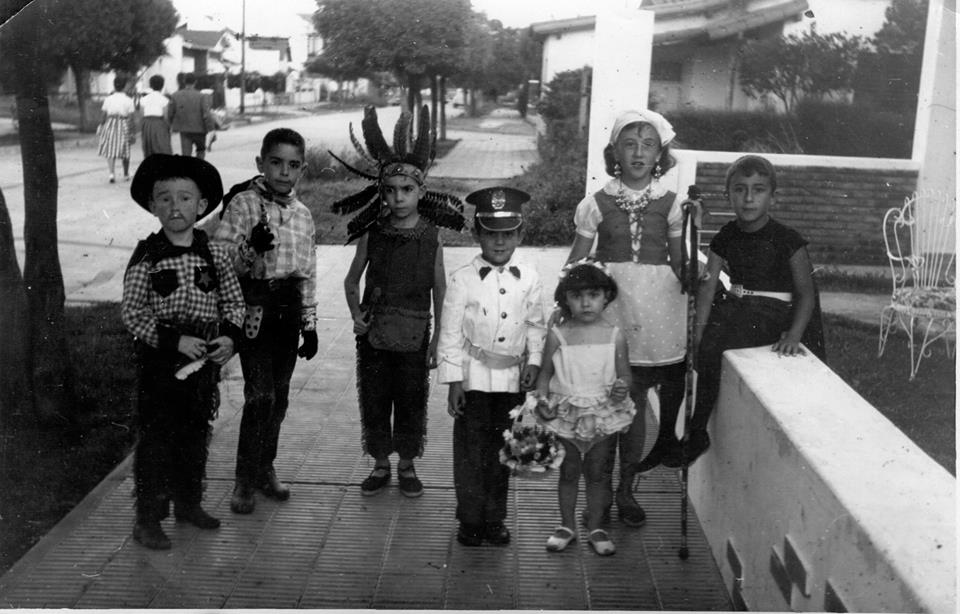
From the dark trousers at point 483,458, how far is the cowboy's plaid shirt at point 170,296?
100 cm

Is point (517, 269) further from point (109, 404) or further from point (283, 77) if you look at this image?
point (109, 404)

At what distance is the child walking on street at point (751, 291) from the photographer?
349cm

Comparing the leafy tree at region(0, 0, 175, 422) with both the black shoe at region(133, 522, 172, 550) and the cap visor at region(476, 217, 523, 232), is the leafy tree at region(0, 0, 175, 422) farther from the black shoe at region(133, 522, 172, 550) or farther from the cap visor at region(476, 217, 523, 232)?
the cap visor at region(476, 217, 523, 232)

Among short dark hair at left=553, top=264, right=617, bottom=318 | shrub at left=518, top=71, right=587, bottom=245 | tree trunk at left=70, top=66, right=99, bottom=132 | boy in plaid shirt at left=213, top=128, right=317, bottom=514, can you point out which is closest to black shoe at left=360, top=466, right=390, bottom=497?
boy in plaid shirt at left=213, top=128, right=317, bottom=514

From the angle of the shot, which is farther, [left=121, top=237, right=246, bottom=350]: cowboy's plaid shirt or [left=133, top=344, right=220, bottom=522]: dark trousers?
[left=133, top=344, right=220, bottom=522]: dark trousers

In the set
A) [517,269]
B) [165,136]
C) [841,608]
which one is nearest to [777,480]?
[841,608]

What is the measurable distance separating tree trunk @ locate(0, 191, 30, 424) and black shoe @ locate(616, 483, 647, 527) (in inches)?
104

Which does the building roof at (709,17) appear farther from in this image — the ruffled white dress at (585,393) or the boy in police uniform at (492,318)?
the ruffled white dress at (585,393)

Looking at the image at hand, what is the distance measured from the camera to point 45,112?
3996 millimetres

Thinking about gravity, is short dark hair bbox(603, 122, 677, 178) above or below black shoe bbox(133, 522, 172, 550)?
above

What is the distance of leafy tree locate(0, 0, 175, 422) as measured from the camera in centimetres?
359

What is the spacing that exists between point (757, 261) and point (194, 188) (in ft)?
6.71

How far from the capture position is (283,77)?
4.11 meters

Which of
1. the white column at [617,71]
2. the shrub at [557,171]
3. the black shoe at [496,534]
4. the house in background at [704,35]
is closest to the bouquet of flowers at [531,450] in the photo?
the black shoe at [496,534]
